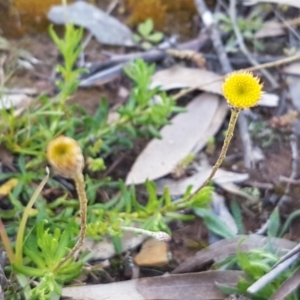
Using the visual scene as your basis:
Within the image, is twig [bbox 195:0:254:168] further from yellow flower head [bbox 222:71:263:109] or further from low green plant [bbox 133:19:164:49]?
yellow flower head [bbox 222:71:263:109]

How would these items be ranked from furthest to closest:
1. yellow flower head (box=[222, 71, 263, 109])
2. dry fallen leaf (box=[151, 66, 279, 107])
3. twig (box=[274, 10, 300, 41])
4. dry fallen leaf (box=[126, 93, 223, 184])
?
twig (box=[274, 10, 300, 41]), dry fallen leaf (box=[151, 66, 279, 107]), dry fallen leaf (box=[126, 93, 223, 184]), yellow flower head (box=[222, 71, 263, 109])

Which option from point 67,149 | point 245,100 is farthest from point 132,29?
point 67,149

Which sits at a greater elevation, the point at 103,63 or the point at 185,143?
the point at 103,63

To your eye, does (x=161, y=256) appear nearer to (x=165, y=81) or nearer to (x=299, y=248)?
(x=299, y=248)

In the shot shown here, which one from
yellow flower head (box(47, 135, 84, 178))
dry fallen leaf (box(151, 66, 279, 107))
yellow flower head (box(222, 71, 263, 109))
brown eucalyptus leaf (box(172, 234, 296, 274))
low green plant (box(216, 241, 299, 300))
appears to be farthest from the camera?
dry fallen leaf (box(151, 66, 279, 107))

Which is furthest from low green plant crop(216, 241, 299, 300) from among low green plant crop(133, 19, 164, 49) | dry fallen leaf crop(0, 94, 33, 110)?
low green plant crop(133, 19, 164, 49)

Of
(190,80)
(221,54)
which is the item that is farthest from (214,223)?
(221,54)
